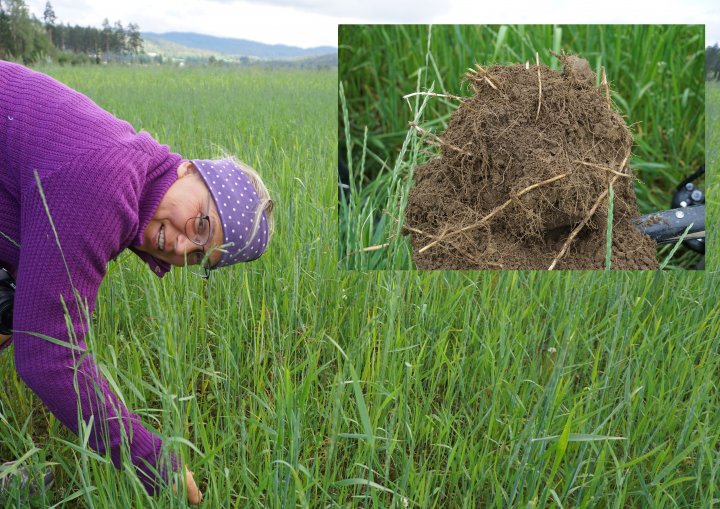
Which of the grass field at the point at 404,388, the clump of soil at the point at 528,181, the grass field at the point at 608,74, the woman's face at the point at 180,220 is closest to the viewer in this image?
the grass field at the point at 404,388

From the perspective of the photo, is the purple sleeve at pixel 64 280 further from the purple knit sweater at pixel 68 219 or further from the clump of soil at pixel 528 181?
the clump of soil at pixel 528 181

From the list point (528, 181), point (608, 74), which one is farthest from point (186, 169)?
point (608, 74)

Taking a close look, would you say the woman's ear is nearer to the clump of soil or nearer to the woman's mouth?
the woman's mouth

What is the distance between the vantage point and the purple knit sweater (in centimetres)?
112

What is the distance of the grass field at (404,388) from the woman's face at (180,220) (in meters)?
0.08

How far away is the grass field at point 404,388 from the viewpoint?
3.48 feet

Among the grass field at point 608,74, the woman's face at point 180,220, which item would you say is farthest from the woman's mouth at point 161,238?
the grass field at point 608,74

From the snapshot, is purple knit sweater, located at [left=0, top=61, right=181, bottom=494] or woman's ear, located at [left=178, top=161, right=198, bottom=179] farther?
woman's ear, located at [left=178, top=161, right=198, bottom=179]

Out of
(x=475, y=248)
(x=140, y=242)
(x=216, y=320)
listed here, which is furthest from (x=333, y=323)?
(x=140, y=242)

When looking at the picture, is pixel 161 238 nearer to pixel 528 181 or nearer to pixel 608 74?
pixel 528 181

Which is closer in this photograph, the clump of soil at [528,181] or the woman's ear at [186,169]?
the woman's ear at [186,169]

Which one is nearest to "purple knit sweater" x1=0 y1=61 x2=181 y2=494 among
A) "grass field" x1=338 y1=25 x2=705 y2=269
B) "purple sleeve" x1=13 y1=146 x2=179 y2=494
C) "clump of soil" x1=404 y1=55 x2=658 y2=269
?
"purple sleeve" x1=13 y1=146 x2=179 y2=494

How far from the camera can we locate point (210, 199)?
4.39ft

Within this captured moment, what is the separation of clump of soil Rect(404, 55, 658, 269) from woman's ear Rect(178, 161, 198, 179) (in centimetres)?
62
